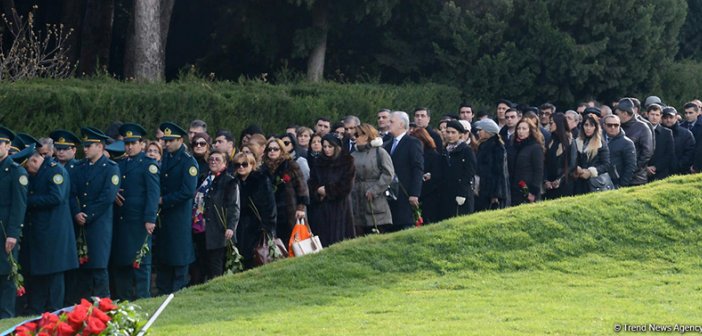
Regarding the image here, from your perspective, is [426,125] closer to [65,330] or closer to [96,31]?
[65,330]

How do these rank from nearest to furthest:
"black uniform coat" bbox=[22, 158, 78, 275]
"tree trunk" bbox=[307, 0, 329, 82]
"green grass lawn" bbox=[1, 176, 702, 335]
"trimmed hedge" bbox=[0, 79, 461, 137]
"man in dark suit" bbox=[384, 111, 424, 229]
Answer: "green grass lawn" bbox=[1, 176, 702, 335] < "black uniform coat" bbox=[22, 158, 78, 275] < "man in dark suit" bbox=[384, 111, 424, 229] < "trimmed hedge" bbox=[0, 79, 461, 137] < "tree trunk" bbox=[307, 0, 329, 82]

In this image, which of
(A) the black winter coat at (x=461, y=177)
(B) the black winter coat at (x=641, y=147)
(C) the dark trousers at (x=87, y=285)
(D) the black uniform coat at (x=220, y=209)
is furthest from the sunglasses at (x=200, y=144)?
(B) the black winter coat at (x=641, y=147)

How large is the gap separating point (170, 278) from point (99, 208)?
59.8 inches

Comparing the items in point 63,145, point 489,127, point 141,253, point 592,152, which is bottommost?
point 141,253

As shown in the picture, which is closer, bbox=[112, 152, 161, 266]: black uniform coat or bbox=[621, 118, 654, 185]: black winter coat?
bbox=[112, 152, 161, 266]: black uniform coat

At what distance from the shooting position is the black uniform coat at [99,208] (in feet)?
51.5

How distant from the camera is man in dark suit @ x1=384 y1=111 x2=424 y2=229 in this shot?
1827cm

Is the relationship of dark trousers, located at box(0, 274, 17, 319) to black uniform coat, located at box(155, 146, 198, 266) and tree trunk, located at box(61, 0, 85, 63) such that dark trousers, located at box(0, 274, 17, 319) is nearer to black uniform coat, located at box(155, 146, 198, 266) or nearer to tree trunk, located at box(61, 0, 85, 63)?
black uniform coat, located at box(155, 146, 198, 266)

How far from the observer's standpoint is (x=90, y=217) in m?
15.8

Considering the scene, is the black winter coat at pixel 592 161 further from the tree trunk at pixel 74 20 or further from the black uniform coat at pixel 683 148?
the tree trunk at pixel 74 20

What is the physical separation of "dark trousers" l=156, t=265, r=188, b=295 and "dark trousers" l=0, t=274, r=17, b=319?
7.00 feet

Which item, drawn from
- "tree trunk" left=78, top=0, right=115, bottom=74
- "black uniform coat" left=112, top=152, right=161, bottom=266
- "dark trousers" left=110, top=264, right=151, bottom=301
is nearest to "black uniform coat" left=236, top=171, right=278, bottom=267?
"black uniform coat" left=112, top=152, right=161, bottom=266

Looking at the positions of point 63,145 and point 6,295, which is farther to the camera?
point 63,145

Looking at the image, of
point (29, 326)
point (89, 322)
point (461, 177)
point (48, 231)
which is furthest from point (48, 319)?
point (461, 177)
